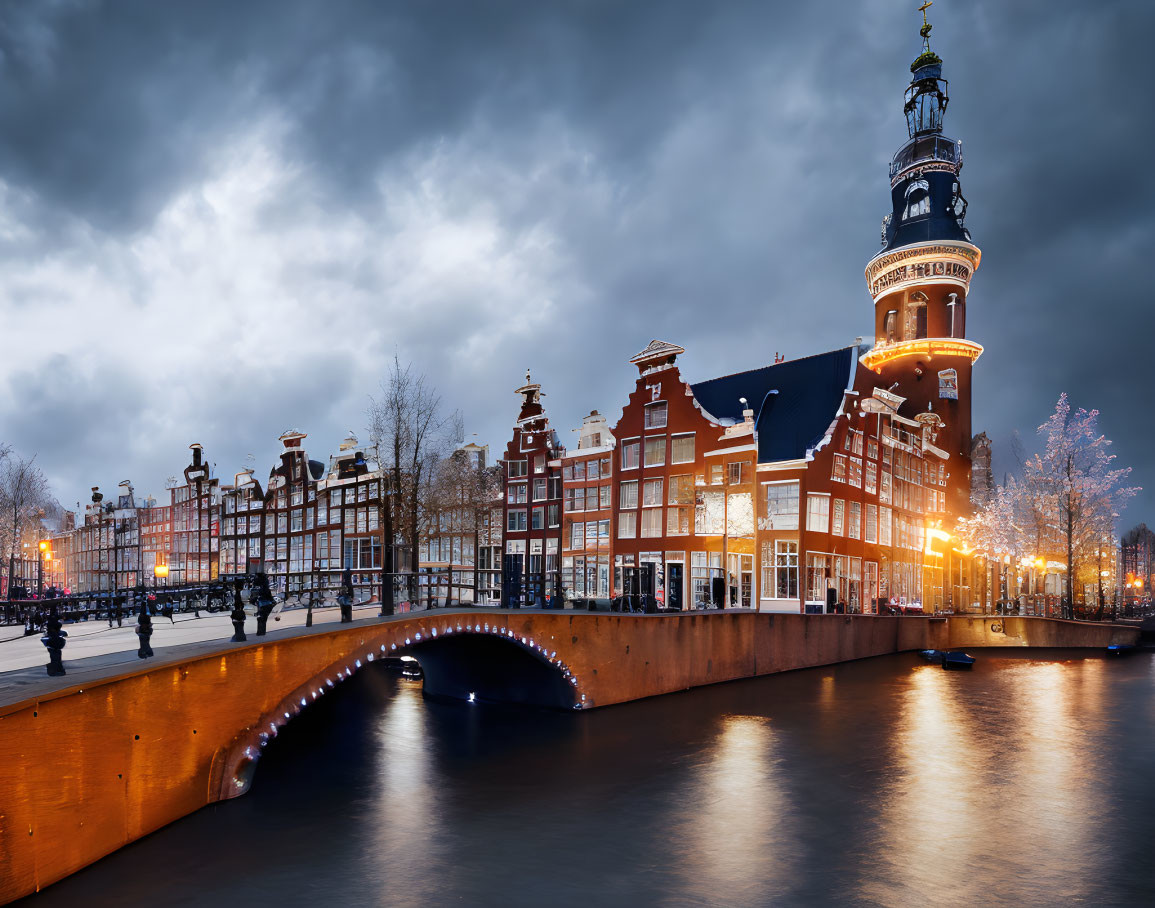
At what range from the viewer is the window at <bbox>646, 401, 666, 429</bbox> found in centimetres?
4500

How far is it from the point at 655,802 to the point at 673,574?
83.3ft

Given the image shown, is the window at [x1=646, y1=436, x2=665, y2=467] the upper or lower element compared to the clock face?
lower

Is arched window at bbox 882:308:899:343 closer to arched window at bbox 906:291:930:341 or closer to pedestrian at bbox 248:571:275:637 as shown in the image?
arched window at bbox 906:291:930:341

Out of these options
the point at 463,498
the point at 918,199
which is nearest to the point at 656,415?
the point at 463,498

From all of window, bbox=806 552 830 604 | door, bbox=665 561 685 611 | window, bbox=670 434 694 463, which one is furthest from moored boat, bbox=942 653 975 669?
window, bbox=670 434 694 463

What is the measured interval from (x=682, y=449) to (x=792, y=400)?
302 inches

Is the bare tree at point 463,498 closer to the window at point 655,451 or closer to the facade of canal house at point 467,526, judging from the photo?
the facade of canal house at point 467,526

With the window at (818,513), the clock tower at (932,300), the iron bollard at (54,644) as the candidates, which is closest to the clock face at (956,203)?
the clock tower at (932,300)

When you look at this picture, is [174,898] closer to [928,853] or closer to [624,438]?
[928,853]

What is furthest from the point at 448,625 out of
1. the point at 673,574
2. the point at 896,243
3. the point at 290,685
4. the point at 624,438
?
the point at 896,243

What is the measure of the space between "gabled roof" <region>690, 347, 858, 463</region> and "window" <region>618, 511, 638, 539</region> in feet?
26.6

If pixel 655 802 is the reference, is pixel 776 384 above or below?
above

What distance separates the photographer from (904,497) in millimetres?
51031

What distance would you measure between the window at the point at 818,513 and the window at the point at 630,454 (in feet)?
33.1
